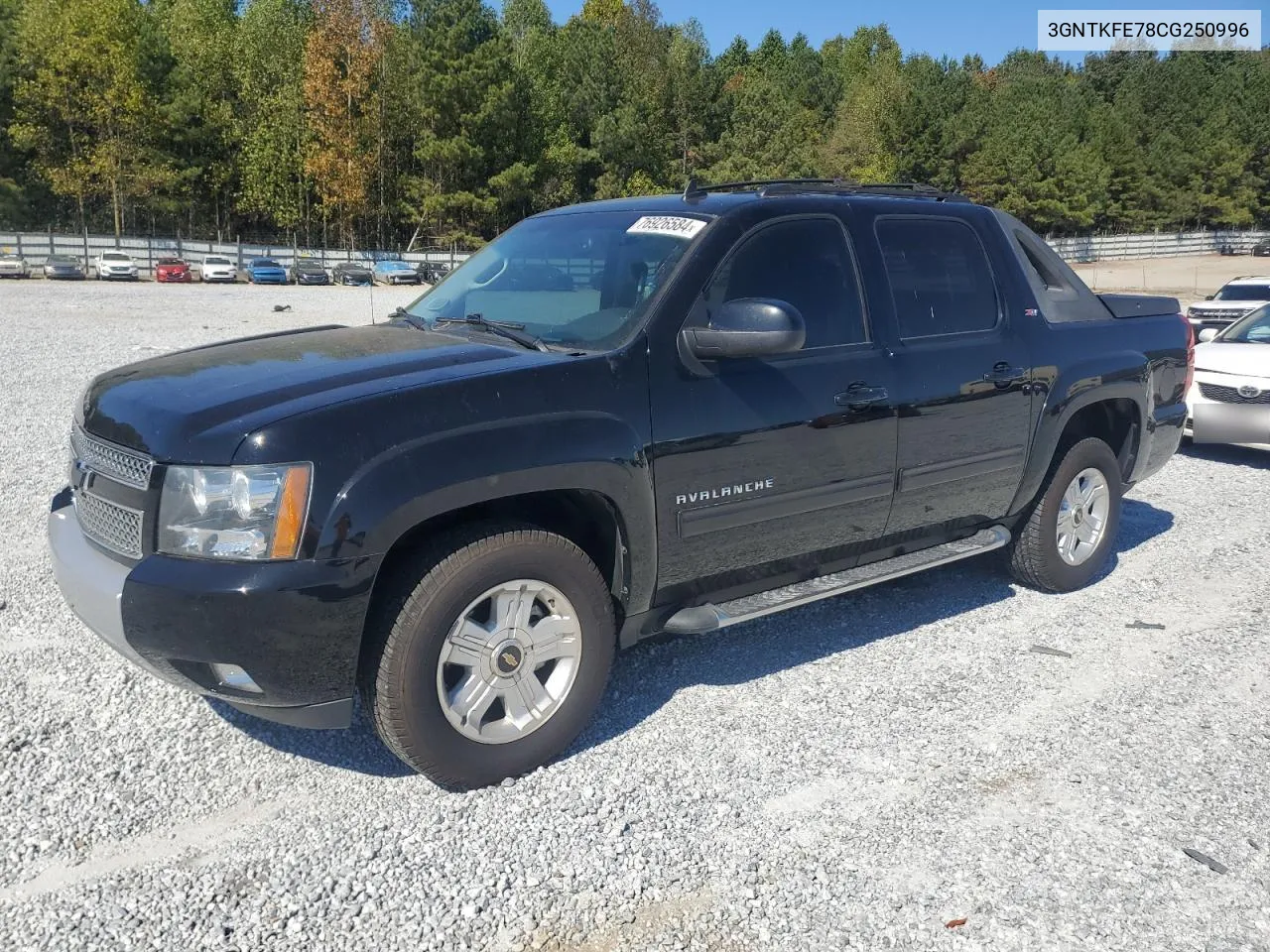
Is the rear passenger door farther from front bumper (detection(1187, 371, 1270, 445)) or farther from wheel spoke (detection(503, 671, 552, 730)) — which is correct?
front bumper (detection(1187, 371, 1270, 445))

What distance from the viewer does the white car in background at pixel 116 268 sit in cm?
4303

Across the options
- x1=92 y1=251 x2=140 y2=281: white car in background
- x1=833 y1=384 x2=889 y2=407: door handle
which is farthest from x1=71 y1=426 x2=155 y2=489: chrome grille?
x1=92 y1=251 x2=140 y2=281: white car in background

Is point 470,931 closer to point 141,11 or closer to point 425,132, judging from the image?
point 425,132

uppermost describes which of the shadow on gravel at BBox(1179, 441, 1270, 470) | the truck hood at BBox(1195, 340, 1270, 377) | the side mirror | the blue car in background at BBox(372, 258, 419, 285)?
the blue car in background at BBox(372, 258, 419, 285)

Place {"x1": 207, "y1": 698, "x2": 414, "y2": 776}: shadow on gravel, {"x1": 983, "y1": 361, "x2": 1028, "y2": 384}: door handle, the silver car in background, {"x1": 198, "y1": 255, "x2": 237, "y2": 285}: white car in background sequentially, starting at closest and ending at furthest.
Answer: {"x1": 207, "y1": 698, "x2": 414, "y2": 776}: shadow on gravel, {"x1": 983, "y1": 361, "x2": 1028, "y2": 384}: door handle, the silver car in background, {"x1": 198, "y1": 255, "x2": 237, "y2": 285}: white car in background

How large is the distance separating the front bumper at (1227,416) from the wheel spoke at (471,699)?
748 centimetres

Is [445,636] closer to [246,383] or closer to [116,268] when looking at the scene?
[246,383]

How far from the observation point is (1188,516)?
7.32 m

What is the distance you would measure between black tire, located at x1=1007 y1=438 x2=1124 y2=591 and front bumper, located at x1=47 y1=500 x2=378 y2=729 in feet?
11.7

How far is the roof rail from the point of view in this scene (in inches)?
174

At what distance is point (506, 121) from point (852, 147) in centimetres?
2856

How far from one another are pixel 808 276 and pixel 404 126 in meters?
60.5

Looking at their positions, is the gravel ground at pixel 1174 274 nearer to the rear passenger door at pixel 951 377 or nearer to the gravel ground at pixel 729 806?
the rear passenger door at pixel 951 377

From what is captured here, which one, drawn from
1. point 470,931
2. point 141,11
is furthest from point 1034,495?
point 141,11
